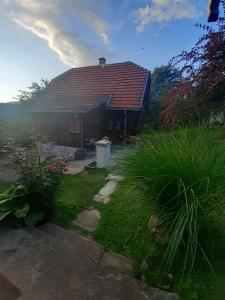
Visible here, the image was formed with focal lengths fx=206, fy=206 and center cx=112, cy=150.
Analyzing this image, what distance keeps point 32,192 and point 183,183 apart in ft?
7.05

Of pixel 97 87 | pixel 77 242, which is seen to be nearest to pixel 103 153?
pixel 77 242

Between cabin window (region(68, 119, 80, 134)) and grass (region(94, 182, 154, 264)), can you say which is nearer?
grass (region(94, 182, 154, 264))

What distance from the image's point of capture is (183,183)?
195 centimetres

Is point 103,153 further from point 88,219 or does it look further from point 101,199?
point 88,219

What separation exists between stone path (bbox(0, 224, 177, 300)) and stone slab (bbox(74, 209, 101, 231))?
61 cm

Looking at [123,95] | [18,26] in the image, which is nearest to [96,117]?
[123,95]

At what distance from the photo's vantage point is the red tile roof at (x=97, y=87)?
10.3 metres

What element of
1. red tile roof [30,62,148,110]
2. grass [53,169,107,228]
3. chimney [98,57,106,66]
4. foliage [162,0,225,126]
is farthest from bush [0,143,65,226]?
chimney [98,57,106,66]

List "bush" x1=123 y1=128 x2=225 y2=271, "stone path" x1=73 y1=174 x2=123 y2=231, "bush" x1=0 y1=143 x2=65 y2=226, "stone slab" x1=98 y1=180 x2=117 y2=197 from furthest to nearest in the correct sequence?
"stone slab" x1=98 y1=180 x2=117 y2=197 → "stone path" x1=73 y1=174 x2=123 y2=231 → "bush" x1=0 y1=143 x2=65 y2=226 → "bush" x1=123 y1=128 x2=225 y2=271

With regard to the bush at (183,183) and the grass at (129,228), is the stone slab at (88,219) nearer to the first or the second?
the grass at (129,228)

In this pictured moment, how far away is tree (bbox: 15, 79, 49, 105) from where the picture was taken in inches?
523

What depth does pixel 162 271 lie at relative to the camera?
2143 mm

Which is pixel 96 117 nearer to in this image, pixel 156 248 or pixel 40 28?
pixel 40 28

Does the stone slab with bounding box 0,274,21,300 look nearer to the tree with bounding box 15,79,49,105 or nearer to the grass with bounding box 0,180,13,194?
the grass with bounding box 0,180,13,194
